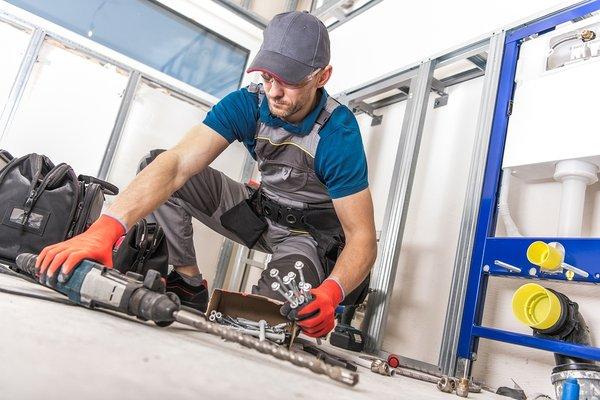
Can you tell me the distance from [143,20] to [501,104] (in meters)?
2.40

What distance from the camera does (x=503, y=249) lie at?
1.36 m

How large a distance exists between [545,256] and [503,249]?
0.20 m

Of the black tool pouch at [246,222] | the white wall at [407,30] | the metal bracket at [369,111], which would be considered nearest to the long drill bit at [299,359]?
the black tool pouch at [246,222]

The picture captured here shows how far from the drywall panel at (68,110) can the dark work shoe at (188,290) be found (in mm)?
1182

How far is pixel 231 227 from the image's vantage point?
1.78 meters

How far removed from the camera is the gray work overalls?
1.49m

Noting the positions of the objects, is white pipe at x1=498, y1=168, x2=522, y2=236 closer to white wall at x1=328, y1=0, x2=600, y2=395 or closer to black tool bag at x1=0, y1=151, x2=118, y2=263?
white wall at x1=328, y1=0, x2=600, y2=395

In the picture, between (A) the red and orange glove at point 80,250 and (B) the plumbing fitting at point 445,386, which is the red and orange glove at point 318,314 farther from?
(A) the red and orange glove at point 80,250

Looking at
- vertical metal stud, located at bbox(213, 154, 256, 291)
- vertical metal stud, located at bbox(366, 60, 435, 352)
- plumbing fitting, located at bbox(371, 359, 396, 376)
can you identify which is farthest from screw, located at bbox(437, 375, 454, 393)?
vertical metal stud, located at bbox(213, 154, 256, 291)

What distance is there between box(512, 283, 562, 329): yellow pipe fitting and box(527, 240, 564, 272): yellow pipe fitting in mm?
61

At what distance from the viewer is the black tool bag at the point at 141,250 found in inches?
57.9

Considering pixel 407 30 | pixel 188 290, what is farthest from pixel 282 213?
pixel 407 30

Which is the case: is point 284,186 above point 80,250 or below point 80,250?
above

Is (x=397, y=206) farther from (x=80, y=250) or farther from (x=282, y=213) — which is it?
(x=80, y=250)
